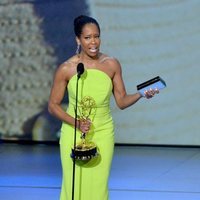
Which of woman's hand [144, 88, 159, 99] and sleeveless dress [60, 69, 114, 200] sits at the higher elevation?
woman's hand [144, 88, 159, 99]

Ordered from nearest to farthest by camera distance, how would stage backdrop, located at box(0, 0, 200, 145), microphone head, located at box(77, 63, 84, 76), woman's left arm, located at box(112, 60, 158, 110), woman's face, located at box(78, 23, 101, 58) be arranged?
microphone head, located at box(77, 63, 84, 76) → woman's face, located at box(78, 23, 101, 58) → woman's left arm, located at box(112, 60, 158, 110) → stage backdrop, located at box(0, 0, 200, 145)

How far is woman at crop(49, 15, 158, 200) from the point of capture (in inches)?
132

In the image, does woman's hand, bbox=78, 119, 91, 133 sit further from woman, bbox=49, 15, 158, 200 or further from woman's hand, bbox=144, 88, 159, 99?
woman's hand, bbox=144, 88, 159, 99

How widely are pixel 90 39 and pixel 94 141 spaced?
1.81ft

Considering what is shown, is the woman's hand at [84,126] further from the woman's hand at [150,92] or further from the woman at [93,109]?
the woman's hand at [150,92]

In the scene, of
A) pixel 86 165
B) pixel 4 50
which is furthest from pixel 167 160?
pixel 86 165

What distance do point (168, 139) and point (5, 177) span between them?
2.69 metres

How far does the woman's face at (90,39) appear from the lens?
11.0ft

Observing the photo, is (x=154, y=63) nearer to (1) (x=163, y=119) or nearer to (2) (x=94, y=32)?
(1) (x=163, y=119)

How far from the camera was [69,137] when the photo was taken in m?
3.40

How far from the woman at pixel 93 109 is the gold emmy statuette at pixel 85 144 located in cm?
2

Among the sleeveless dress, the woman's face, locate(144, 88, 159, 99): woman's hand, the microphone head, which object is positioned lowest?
the sleeveless dress

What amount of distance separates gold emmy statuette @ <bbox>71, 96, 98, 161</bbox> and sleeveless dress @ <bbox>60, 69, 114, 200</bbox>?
2cm

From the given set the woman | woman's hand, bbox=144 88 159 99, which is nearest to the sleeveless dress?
the woman
